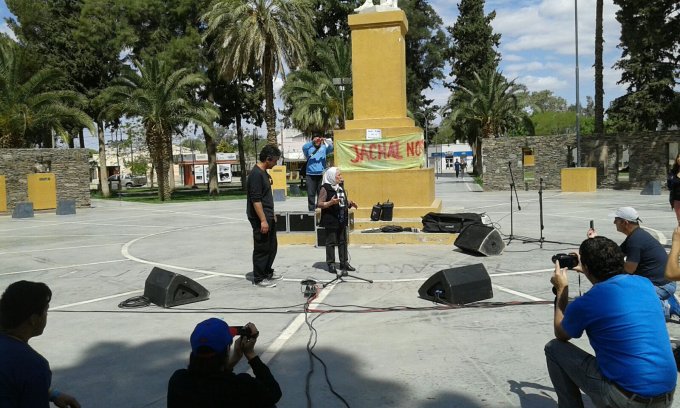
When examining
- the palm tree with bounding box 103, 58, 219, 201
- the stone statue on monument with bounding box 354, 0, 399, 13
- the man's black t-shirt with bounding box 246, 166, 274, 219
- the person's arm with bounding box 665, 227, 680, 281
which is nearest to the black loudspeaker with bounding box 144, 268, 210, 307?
the man's black t-shirt with bounding box 246, 166, 274, 219

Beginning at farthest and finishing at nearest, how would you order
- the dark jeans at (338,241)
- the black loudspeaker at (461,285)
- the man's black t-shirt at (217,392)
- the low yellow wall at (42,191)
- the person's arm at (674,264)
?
the low yellow wall at (42,191) < the dark jeans at (338,241) < the black loudspeaker at (461,285) < the person's arm at (674,264) < the man's black t-shirt at (217,392)

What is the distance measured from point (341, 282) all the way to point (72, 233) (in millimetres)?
11096

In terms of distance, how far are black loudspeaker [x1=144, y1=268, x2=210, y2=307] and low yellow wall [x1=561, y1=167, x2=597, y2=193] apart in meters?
24.4

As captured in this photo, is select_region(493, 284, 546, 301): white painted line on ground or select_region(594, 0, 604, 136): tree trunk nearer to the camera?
select_region(493, 284, 546, 301): white painted line on ground

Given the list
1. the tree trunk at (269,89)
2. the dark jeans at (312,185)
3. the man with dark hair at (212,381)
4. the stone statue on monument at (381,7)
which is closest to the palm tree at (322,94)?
the tree trunk at (269,89)

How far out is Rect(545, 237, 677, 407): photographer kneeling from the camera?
2855mm

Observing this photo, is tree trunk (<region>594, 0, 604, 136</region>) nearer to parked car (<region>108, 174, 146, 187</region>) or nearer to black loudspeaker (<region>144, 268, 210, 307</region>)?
black loudspeaker (<region>144, 268, 210, 307</region>)

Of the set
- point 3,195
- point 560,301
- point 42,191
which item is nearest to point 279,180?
point 42,191

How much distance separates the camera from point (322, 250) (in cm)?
1092

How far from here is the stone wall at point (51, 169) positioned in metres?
25.9

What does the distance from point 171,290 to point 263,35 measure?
24.8m

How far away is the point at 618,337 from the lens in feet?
9.61

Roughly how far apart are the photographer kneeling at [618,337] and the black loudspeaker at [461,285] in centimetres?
307

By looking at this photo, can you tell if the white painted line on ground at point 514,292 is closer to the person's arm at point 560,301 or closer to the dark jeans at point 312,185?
the person's arm at point 560,301
